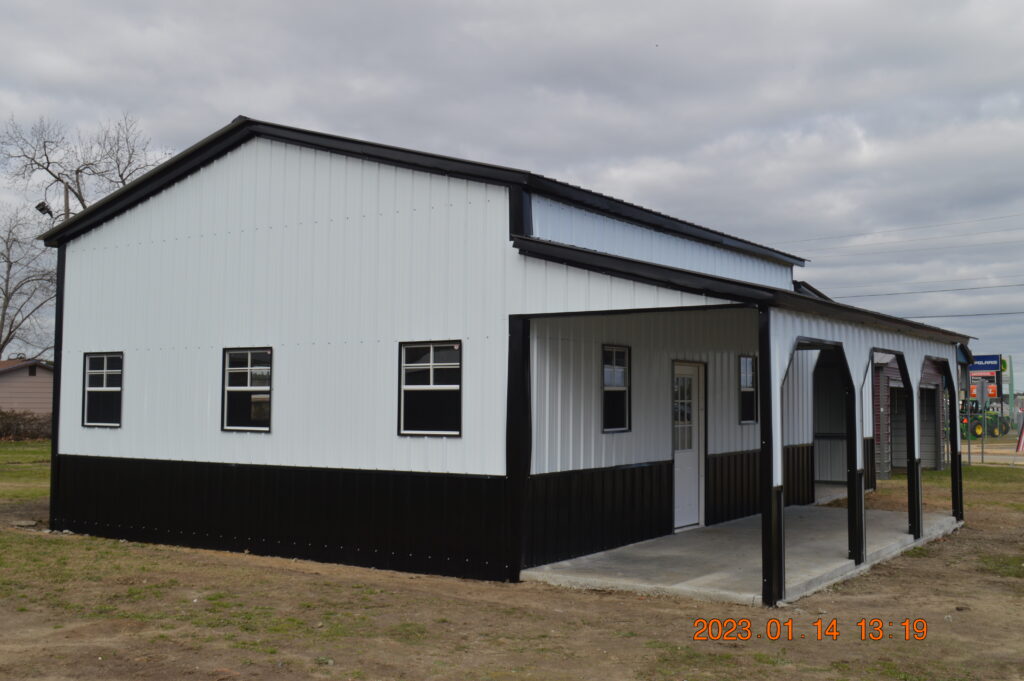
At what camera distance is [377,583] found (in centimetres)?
1023

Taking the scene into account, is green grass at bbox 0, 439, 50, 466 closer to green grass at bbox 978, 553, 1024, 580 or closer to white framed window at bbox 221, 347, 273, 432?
white framed window at bbox 221, 347, 273, 432

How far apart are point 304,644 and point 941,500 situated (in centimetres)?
1408

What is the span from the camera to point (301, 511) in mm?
11891

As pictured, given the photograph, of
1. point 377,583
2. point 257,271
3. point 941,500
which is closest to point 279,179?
point 257,271

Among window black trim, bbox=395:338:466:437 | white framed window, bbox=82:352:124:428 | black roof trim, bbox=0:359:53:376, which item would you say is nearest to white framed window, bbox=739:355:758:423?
window black trim, bbox=395:338:466:437

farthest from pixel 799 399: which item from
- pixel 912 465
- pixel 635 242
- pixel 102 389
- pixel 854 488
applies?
pixel 102 389

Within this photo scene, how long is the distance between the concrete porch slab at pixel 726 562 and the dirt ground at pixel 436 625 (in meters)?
0.21

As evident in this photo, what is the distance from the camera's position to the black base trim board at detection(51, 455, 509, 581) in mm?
10531

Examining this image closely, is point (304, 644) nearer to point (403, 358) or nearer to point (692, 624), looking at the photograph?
point (692, 624)

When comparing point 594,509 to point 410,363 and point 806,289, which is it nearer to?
point 410,363

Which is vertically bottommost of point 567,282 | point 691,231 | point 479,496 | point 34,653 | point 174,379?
point 34,653
